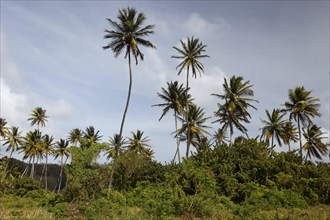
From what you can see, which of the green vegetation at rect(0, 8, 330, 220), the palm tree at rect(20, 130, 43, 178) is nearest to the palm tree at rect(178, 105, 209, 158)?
the green vegetation at rect(0, 8, 330, 220)

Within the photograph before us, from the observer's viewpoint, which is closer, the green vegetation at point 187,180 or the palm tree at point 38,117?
the green vegetation at point 187,180

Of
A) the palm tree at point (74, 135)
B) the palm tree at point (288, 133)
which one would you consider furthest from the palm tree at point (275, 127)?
the palm tree at point (74, 135)

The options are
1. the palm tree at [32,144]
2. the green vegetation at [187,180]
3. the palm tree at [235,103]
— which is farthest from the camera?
the palm tree at [32,144]

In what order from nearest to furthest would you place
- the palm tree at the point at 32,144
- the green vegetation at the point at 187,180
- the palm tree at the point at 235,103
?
the green vegetation at the point at 187,180 → the palm tree at the point at 235,103 → the palm tree at the point at 32,144

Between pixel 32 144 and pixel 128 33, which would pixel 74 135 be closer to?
pixel 32 144

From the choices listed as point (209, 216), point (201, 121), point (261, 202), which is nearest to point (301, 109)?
point (201, 121)

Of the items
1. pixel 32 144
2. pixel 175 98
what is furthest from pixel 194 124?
pixel 32 144

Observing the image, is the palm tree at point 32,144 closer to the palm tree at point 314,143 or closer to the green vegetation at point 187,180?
the green vegetation at point 187,180

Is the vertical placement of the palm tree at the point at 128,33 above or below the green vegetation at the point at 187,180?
above

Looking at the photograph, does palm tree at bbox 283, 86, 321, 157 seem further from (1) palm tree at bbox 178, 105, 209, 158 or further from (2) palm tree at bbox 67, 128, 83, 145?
(2) palm tree at bbox 67, 128, 83, 145

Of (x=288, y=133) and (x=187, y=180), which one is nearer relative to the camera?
(x=187, y=180)

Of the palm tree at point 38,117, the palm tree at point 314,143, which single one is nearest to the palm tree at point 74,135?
the palm tree at point 38,117

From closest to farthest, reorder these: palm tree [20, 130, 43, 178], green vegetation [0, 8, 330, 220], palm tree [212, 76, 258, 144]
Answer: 1. green vegetation [0, 8, 330, 220]
2. palm tree [212, 76, 258, 144]
3. palm tree [20, 130, 43, 178]

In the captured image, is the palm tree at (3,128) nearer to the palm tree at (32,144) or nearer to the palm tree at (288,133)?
the palm tree at (32,144)
